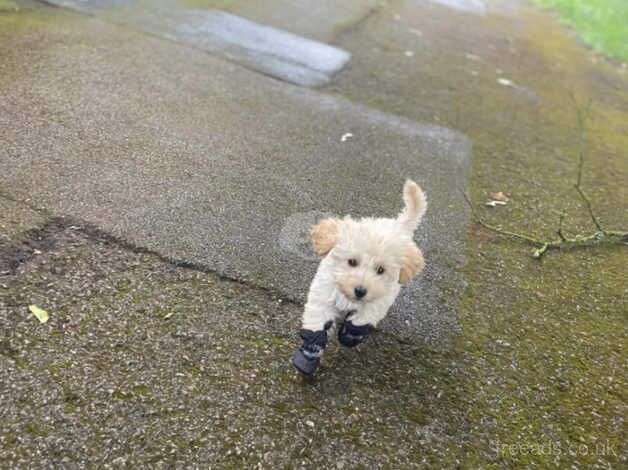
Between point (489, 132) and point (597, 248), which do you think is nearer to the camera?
point (597, 248)

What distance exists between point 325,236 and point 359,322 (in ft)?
1.68

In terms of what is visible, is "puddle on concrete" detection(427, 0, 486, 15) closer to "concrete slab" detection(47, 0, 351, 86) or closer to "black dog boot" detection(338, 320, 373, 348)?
"concrete slab" detection(47, 0, 351, 86)

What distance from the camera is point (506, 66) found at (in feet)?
29.7

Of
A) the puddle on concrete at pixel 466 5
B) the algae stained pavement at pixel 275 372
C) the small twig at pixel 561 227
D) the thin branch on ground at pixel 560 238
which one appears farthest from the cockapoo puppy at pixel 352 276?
the puddle on concrete at pixel 466 5

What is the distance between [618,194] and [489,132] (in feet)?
5.27

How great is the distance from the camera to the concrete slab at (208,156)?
146 inches

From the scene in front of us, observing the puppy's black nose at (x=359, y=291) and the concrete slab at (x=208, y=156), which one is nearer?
the puppy's black nose at (x=359, y=291)

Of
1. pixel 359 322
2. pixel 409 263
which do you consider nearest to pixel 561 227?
pixel 409 263

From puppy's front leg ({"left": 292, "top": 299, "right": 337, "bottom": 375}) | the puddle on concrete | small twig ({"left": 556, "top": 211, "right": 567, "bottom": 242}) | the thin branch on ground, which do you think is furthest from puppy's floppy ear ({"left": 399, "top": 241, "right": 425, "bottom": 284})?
the puddle on concrete

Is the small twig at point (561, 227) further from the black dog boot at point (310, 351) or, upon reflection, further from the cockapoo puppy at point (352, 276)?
the black dog boot at point (310, 351)

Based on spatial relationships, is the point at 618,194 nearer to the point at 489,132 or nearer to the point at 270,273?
the point at 489,132

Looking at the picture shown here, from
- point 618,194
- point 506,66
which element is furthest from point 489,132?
point 506,66

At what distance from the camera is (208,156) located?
471 cm

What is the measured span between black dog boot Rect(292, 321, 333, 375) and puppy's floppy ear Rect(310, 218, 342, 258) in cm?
43
